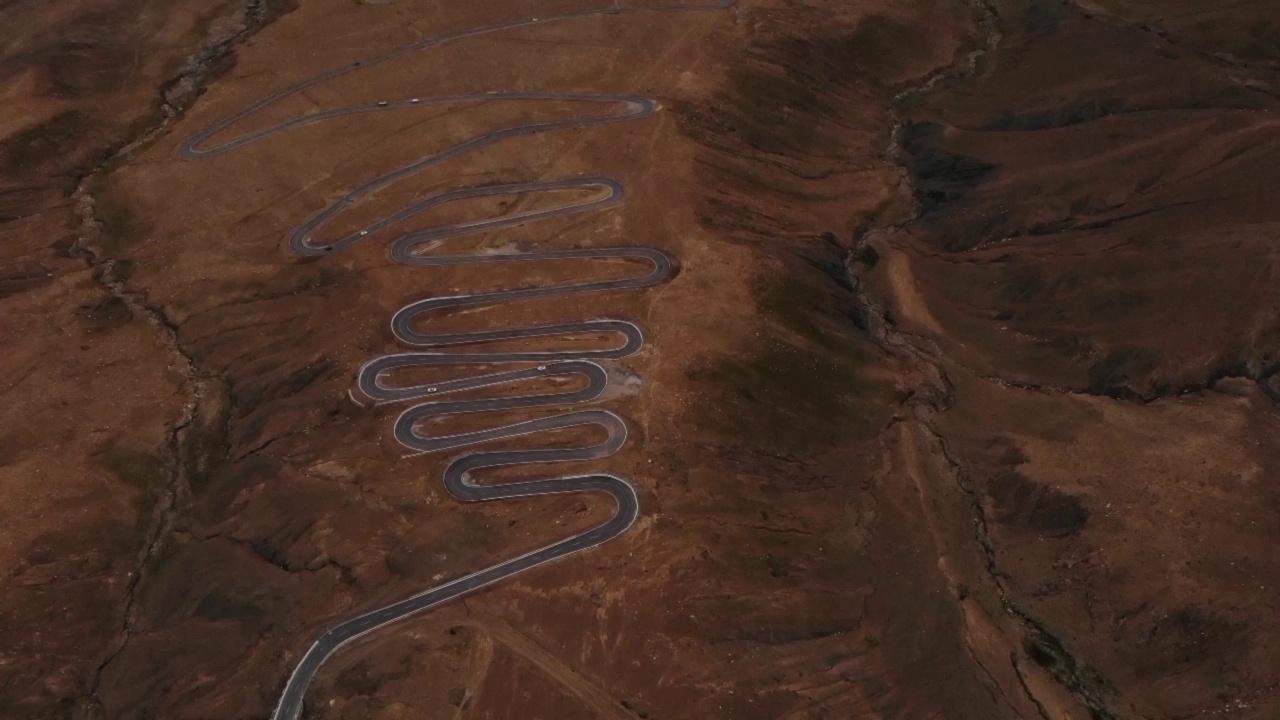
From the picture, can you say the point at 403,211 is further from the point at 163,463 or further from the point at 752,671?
the point at 752,671

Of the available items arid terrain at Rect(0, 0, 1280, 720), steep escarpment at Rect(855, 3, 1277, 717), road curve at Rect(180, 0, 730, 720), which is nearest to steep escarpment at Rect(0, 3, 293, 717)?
arid terrain at Rect(0, 0, 1280, 720)

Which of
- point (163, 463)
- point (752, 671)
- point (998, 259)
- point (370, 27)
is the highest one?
point (370, 27)

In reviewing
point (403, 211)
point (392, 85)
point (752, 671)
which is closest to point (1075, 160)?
point (752, 671)

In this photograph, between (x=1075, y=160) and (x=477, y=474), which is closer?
(x=477, y=474)

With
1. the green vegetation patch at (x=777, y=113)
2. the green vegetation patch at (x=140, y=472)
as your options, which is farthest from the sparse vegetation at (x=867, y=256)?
the green vegetation patch at (x=140, y=472)

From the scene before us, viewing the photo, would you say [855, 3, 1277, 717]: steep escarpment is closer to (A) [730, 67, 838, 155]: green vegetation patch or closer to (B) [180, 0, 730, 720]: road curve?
(A) [730, 67, 838, 155]: green vegetation patch

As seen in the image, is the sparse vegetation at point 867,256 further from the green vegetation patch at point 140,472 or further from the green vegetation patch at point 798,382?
the green vegetation patch at point 140,472
